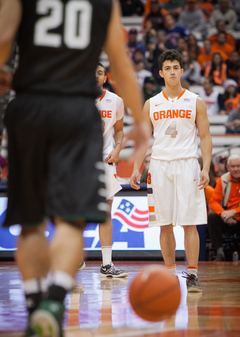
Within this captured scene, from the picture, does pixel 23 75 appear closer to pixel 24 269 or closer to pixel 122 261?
pixel 24 269

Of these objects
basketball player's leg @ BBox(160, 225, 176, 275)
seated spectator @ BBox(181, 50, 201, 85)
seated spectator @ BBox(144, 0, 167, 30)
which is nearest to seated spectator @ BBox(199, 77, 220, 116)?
seated spectator @ BBox(181, 50, 201, 85)

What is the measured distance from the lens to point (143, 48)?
15.1 m

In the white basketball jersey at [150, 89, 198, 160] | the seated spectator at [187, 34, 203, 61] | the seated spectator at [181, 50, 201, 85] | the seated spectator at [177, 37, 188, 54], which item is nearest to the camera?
the white basketball jersey at [150, 89, 198, 160]

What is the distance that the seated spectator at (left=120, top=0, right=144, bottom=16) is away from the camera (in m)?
17.3

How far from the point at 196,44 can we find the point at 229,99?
2.31 metres

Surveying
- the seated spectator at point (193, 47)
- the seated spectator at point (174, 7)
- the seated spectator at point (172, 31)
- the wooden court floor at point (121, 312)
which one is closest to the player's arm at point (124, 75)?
the wooden court floor at point (121, 312)

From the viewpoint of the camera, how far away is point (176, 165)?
5.41 meters

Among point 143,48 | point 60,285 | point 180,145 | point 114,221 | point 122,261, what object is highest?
point 143,48

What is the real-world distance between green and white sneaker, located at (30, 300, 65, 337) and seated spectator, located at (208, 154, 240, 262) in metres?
6.47

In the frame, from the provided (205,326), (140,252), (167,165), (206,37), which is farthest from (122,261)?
(206,37)

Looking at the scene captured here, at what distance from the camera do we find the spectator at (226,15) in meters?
16.5

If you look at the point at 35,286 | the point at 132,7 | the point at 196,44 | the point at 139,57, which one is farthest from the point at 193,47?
the point at 35,286

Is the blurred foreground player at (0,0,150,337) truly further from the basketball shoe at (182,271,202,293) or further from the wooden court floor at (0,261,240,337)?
the basketball shoe at (182,271,202,293)

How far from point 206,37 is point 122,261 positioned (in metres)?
10.3
